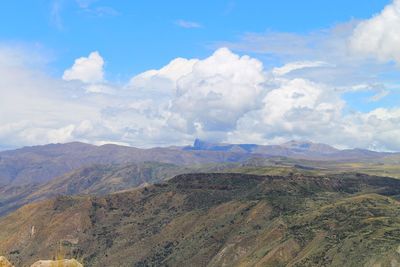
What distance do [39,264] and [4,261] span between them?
6432 millimetres

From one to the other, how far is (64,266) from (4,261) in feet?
23.7

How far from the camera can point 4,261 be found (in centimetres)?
6334

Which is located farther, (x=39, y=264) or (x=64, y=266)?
(x=39, y=264)

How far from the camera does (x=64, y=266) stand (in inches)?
2505

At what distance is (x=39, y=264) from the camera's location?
69000 mm

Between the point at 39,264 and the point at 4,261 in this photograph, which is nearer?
the point at 4,261

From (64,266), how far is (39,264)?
7.21 meters
